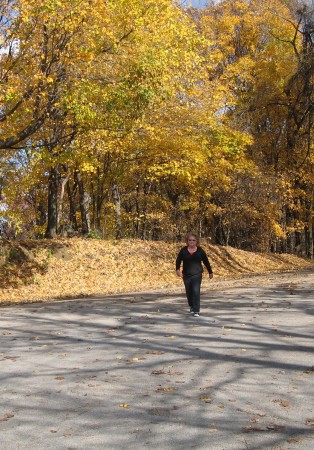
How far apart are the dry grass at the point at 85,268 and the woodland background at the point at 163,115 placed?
237 cm

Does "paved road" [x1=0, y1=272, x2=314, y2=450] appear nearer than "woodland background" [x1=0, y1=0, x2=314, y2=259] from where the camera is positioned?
Yes

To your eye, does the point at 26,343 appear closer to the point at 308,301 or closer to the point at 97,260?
the point at 308,301

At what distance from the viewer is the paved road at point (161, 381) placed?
4.59 m

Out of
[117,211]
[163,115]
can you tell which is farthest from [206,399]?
[117,211]

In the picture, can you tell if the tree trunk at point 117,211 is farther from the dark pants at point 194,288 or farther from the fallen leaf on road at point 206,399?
the fallen leaf on road at point 206,399

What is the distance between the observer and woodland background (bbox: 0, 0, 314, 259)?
51.3 feet

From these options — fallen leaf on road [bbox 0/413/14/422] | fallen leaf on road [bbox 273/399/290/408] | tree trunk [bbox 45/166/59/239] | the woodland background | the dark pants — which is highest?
the woodland background

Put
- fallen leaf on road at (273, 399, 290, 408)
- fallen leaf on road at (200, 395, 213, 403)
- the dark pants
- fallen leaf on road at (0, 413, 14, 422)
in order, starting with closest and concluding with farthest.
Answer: fallen leaf on road at (0, 413, 14, 422)
fallen leaf on road at (273, 399, 290, 408)
fallen leaf on road at (200, 395, 213, 403)
the dark pants

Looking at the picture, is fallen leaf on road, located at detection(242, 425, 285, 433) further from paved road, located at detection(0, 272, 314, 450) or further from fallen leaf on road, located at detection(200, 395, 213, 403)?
fallen leaf on road, located at detection(200, 395, 213, 403)

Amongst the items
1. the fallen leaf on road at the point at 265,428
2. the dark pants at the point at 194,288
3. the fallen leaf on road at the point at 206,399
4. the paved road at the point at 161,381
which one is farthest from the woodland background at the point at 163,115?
the fallen leaf on road at the point at 265,428

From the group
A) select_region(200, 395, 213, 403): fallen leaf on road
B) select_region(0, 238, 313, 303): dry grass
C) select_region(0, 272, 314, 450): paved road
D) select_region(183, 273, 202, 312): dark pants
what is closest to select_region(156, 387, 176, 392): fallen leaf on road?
select_region(0, 272, 314, 450): paved road

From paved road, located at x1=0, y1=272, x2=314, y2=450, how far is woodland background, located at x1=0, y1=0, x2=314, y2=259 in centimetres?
743

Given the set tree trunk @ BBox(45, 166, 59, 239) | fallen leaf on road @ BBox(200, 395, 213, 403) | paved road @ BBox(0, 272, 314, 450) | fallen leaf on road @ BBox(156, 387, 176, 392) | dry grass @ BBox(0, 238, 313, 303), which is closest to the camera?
paved road @ BBox(0, 272, 314, 450)

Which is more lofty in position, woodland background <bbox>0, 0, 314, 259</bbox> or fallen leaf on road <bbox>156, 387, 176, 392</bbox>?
woodland background <bbox>0, 0, 314, 259</bbox>
